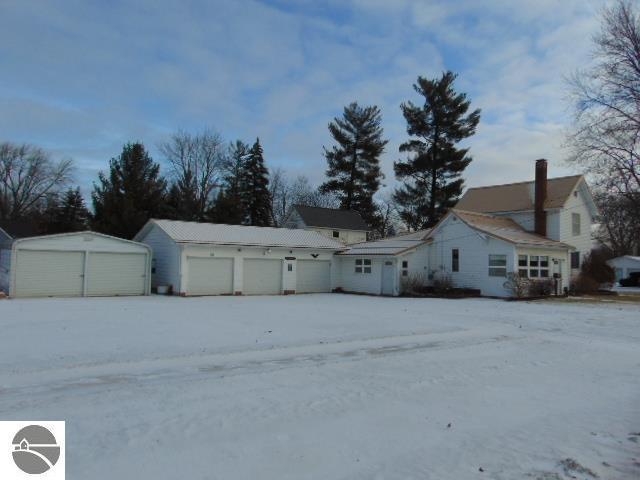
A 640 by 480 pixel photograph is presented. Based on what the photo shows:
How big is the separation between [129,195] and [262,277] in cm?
1703

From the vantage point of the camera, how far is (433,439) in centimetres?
489

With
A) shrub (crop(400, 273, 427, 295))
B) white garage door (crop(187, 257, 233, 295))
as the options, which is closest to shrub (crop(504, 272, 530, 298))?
shrub (crop(400, 273, 427, 295))

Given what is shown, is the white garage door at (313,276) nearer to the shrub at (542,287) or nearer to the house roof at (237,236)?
the house roof at (237,236)

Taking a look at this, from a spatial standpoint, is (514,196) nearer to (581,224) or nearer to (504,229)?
(581,224)

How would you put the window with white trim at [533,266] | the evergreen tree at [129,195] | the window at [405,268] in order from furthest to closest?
the evergreen tree at [129,195]
the window at [405,268]
the window with white trim at [533,266]

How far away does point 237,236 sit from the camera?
27578 millimetres

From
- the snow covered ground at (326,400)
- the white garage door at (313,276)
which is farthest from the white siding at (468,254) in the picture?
the snow covered ground at (326,400)

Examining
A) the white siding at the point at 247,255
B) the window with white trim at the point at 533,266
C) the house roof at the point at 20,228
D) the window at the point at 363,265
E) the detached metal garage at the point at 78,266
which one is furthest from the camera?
the house roof at the point at 20,228

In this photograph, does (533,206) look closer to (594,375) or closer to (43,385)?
(594,375)

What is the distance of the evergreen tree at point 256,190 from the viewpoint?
164 feet

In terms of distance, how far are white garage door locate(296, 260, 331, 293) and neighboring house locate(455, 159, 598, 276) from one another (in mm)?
12915

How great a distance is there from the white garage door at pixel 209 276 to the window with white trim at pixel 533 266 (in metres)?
15.6

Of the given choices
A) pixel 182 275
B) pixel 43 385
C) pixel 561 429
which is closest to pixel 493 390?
pixel 561 429

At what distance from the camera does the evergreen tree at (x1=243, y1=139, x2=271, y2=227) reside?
164 feet
